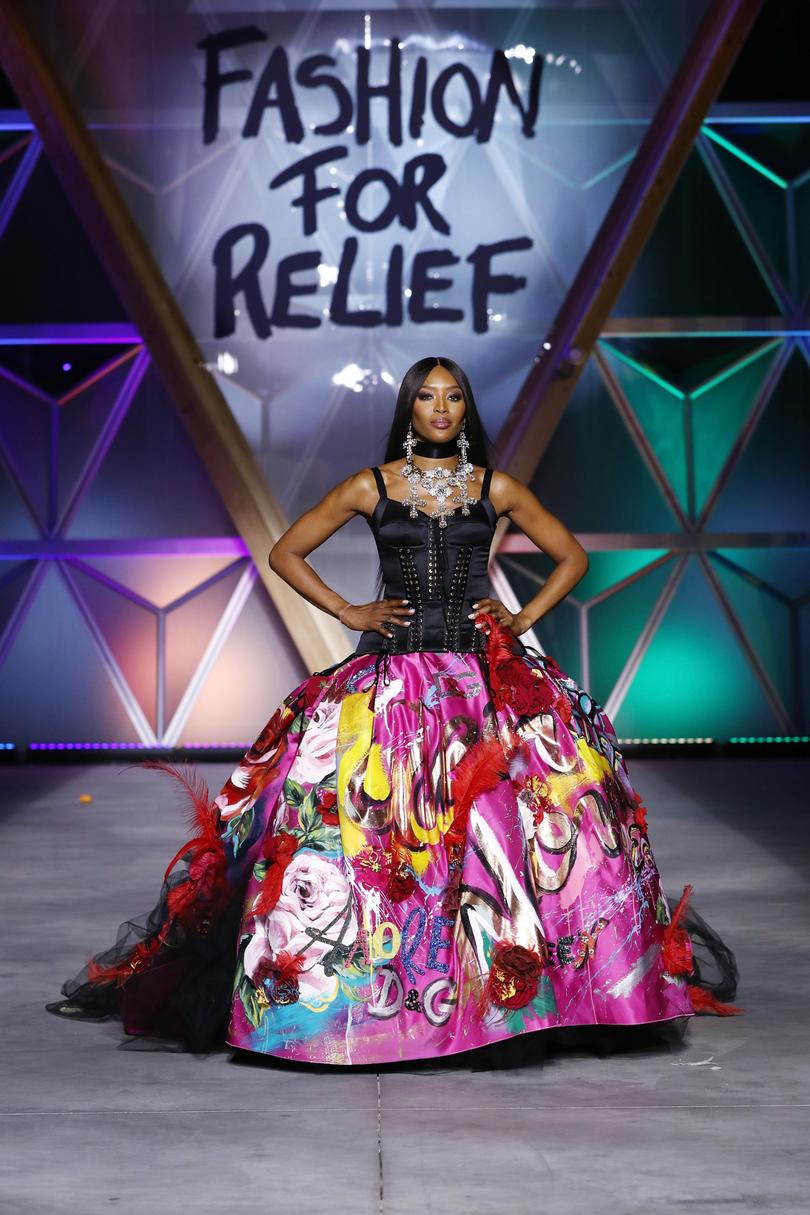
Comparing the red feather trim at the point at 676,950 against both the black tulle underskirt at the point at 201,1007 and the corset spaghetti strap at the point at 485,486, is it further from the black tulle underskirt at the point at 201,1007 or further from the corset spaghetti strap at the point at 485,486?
the corset spaghetti strap at the point at 485,486

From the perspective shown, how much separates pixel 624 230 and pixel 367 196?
64.6 inches

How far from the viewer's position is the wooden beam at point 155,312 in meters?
11.1

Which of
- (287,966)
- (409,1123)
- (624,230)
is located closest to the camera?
(409,1123)

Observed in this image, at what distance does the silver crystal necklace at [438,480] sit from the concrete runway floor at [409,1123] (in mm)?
1338

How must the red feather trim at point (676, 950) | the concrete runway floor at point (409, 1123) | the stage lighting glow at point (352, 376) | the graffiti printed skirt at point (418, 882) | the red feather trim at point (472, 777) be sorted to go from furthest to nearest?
the stage lighting glow at point (352, 376) < the red feather trim at point (676, 950) < the red feather trim at point (472, 777) < the graffiti printed skirt at point (418, 882) < the concrete runway floor at point (409, 1123)

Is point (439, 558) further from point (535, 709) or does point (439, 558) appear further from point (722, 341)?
point (722, 341)

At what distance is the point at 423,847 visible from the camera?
399 centimetres

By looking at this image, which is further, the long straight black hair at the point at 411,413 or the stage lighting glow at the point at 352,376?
the stage lighting glow at the point at 352,376

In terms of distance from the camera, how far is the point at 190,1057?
4.05m

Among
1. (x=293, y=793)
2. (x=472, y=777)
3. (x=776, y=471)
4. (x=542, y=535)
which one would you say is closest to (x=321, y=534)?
(x=542, y=535)

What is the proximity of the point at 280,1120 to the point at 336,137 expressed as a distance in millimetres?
8909

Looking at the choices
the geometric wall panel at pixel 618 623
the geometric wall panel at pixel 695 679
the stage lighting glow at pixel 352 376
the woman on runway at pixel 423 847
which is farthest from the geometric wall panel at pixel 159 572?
the woman on runway at pixel 423 847

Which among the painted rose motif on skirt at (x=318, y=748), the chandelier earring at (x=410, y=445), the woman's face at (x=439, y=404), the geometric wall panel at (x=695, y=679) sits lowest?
the painted rose motif on skirt at (x=318, y=748)

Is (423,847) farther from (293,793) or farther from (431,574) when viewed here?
(431,574)
